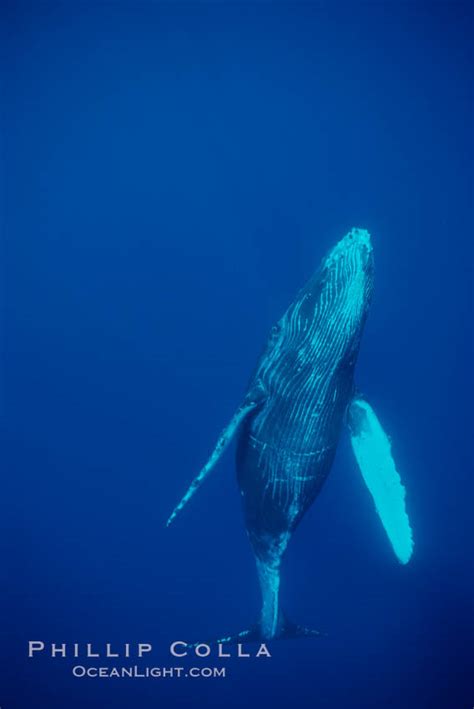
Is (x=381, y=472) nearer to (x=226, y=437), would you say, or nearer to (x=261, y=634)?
(x=226, y=437)

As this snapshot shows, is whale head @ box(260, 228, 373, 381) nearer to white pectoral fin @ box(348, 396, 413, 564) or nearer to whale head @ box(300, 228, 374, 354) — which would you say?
whale head @ box(300, 228, 374, 354)

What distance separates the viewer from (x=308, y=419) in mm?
4848

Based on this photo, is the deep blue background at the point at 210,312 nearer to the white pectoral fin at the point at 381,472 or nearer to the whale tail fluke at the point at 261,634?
the whale tail fluke at the point at 261,634

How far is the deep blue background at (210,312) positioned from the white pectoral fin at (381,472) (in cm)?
256

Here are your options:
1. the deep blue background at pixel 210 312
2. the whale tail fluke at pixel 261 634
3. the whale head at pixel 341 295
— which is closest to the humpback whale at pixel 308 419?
the whale head at pixel 341 295

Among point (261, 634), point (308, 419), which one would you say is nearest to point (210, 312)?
point (308, 419)

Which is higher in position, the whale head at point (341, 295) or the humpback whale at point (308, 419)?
the whale head at point (341, 295)

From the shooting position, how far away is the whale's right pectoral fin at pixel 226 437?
470 centimetres

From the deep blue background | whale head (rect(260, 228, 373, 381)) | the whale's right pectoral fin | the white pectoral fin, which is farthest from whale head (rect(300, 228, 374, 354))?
the deep blue background

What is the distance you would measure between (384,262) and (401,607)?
5.11m

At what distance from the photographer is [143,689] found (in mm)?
6949

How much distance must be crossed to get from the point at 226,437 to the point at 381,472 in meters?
1.75

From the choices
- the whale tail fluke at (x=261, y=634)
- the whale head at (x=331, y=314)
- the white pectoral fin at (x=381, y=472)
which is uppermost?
the whale head at (x=331, y=314)

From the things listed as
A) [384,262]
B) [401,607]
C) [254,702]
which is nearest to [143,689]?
[254,702]
